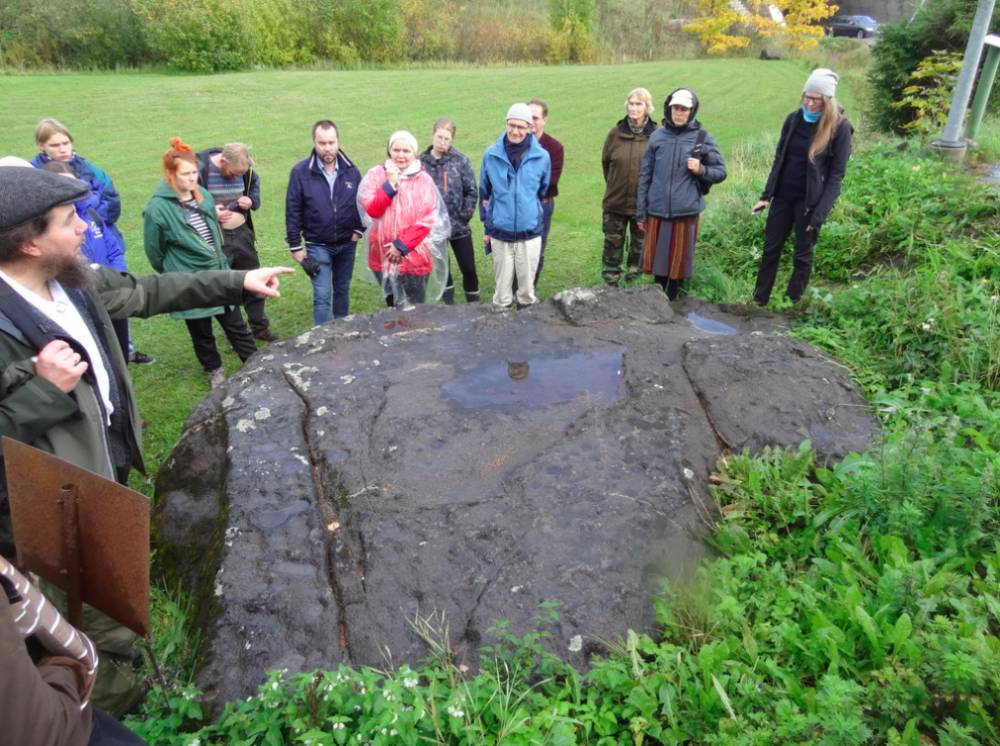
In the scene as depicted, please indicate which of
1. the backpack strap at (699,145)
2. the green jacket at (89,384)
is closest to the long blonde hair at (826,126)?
the backpack strap at (699,145)

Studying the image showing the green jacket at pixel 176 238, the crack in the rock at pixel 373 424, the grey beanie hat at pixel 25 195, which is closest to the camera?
→ the grey beanie hat at pixel 25 195

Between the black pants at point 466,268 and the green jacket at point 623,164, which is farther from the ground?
the green jacket at point 623,164

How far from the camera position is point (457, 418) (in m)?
3.67

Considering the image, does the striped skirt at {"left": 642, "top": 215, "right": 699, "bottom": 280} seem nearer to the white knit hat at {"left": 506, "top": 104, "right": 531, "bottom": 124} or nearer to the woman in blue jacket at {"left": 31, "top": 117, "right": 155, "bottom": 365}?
the white knit hat at {"left": 506, "top": 104, "right": 531, "bottom": 124}

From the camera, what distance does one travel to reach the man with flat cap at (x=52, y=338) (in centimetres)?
251

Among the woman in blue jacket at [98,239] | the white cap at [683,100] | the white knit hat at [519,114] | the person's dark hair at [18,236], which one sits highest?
the white cap at [683,100]

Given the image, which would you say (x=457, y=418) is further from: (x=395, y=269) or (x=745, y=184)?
(x=745, y=184)

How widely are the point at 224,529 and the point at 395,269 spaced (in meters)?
2.96

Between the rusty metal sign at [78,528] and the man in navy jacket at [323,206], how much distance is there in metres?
3.67

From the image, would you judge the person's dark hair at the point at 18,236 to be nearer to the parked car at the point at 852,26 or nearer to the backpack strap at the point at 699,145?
the backpack strap at the point at 699,145

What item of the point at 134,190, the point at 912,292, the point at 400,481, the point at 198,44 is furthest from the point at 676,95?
the point at 198,44

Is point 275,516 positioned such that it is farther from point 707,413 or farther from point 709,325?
point 709,325

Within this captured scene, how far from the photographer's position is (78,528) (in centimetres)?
213

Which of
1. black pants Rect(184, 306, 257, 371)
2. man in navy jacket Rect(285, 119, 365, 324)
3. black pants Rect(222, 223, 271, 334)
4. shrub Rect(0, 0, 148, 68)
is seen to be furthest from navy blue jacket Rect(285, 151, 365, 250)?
shrub Rect(0, 0, 148, 68)
